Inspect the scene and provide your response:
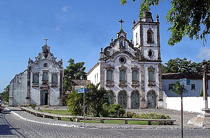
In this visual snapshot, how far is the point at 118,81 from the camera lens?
3966cm

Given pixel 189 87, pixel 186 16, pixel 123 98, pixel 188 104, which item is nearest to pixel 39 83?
pixel 123 98

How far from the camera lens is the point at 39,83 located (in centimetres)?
4084

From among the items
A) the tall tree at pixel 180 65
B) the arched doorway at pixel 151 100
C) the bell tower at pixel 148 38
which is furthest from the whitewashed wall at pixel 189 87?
the tall tree at pixel 180 65

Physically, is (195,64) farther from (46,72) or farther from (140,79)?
(46,72)

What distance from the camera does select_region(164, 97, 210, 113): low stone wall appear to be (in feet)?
102

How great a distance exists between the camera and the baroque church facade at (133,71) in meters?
39.5

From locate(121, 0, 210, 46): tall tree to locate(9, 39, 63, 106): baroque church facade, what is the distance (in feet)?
117

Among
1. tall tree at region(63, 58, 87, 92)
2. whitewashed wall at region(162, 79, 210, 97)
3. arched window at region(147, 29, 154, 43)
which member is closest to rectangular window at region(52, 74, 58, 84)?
arched window at region(147, 29, 154, 43)

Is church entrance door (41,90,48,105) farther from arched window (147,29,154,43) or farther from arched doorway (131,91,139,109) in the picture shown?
arched window (147,29,154,43)

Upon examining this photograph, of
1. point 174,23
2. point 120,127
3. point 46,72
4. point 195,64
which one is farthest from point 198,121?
point 195,64

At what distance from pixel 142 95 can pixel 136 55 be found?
244 inches

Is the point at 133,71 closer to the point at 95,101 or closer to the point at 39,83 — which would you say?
the point at 39,83

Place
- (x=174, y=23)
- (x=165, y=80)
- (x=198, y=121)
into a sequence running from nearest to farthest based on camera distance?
(x=174, y=23) → (x=198, y=121) → (x=165, y=80)

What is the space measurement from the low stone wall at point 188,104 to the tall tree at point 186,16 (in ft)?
84.5
